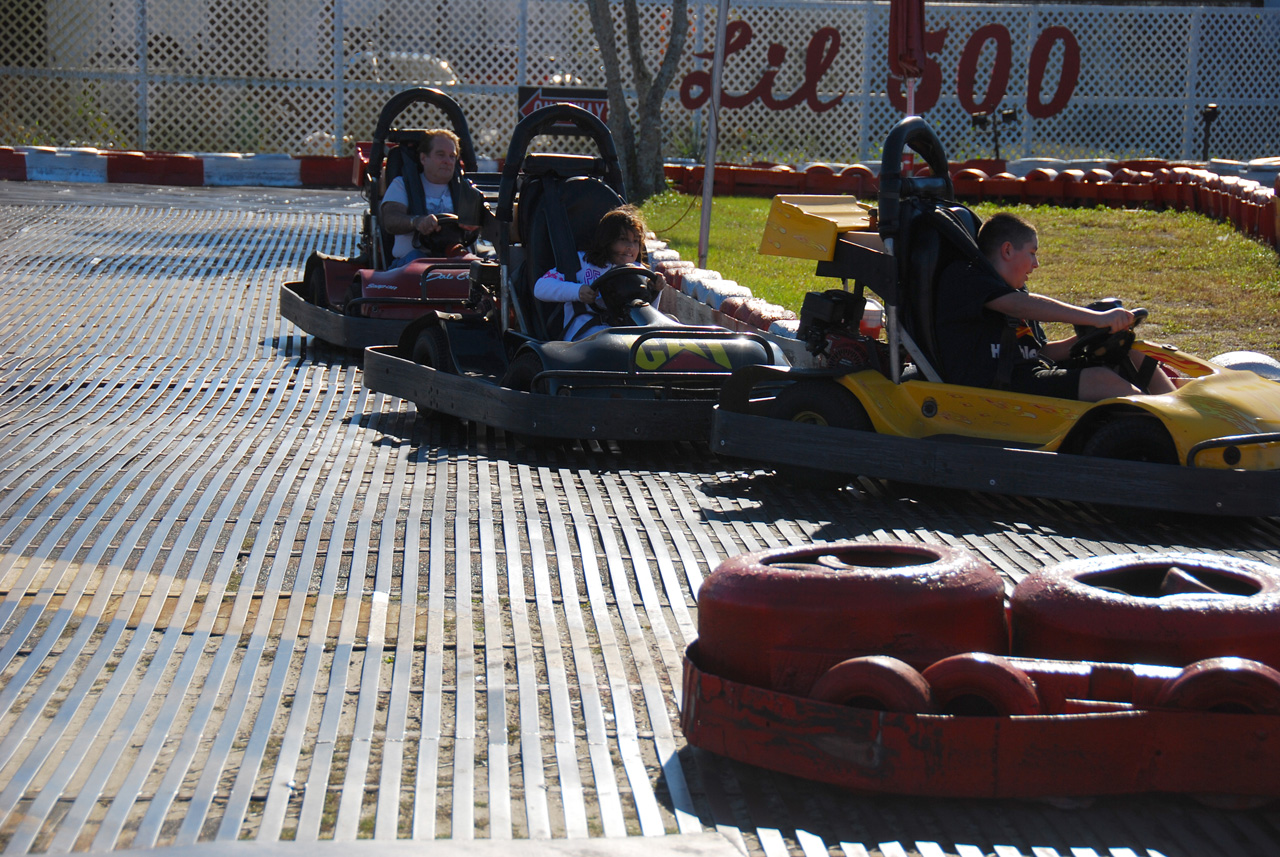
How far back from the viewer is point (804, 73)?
1870cm

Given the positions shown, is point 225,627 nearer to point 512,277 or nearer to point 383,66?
point 512,277

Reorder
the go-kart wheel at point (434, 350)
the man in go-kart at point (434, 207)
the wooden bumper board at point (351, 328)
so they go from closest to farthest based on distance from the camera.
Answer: the go-kart wheel at point (434, 350) < the wooden bumper board at point (351, 328) < the man in go-kart at point (434, 207)

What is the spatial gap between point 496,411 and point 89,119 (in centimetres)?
1471

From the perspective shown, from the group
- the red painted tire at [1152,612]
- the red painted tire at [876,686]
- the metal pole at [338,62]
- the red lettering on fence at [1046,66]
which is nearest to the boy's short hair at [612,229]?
the red painted tire at [1152,612]

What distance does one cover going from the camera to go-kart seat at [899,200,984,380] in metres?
4.45

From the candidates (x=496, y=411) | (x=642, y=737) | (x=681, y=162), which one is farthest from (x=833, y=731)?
(x=681, y=162)

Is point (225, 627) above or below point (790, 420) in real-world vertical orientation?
below

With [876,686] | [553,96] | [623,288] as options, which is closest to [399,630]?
[876,686]

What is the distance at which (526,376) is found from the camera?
5199 mm

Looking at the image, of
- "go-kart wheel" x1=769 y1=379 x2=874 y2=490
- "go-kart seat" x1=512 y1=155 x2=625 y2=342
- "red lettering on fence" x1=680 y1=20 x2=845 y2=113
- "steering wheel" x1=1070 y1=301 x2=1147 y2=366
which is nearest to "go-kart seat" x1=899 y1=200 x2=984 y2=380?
"go-kart wheel" x1=769 y1=379 x2=874 y2=490

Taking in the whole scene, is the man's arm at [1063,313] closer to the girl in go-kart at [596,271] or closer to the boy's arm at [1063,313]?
the boy's arm at [1063,313]

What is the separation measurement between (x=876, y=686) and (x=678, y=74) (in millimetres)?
16467

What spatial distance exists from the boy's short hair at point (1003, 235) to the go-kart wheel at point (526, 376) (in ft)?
5.22

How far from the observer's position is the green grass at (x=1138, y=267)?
7629 millimetres
